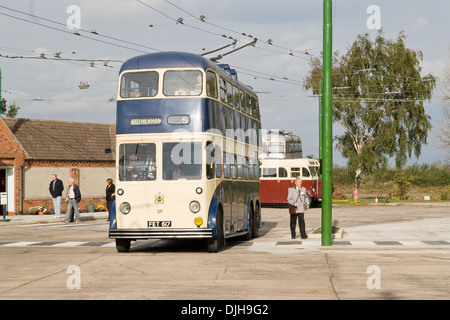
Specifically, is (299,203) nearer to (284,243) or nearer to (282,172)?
(284,243)

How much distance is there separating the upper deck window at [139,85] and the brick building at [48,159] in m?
23.5

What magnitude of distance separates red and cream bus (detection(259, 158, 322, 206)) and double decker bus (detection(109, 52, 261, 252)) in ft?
100

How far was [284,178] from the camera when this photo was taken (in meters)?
48.4

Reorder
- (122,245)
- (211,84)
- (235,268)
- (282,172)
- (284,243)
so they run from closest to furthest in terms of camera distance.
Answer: (235,268), (211,84), (122,245), (284,243), (282,172)

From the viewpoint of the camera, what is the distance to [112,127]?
160 feet

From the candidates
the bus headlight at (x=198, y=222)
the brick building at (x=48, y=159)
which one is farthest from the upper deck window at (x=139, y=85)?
the brick building at (x=48, y=159)

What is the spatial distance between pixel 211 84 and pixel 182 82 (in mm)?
730

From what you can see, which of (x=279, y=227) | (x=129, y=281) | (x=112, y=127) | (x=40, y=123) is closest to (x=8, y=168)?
(x=40, y=123)

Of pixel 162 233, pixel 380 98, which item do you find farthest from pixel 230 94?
pixel 380 98

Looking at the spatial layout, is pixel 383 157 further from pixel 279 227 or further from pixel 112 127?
pixel 279 227

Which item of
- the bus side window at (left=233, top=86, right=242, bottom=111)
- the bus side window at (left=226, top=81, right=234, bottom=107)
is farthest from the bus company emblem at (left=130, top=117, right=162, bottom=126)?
the bus side window at (left=233, top=86, right=242, bottom=111)

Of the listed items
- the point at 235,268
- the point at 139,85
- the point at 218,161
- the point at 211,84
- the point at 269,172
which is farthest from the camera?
the point at 269,172

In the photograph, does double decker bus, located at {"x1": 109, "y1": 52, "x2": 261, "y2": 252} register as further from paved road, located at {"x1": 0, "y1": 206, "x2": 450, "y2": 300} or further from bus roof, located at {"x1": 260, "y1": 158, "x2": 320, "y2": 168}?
bus roof, located at {"x1": 260, "y1": 158, "x2": 320, "y2": 168}

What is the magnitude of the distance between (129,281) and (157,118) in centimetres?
605
